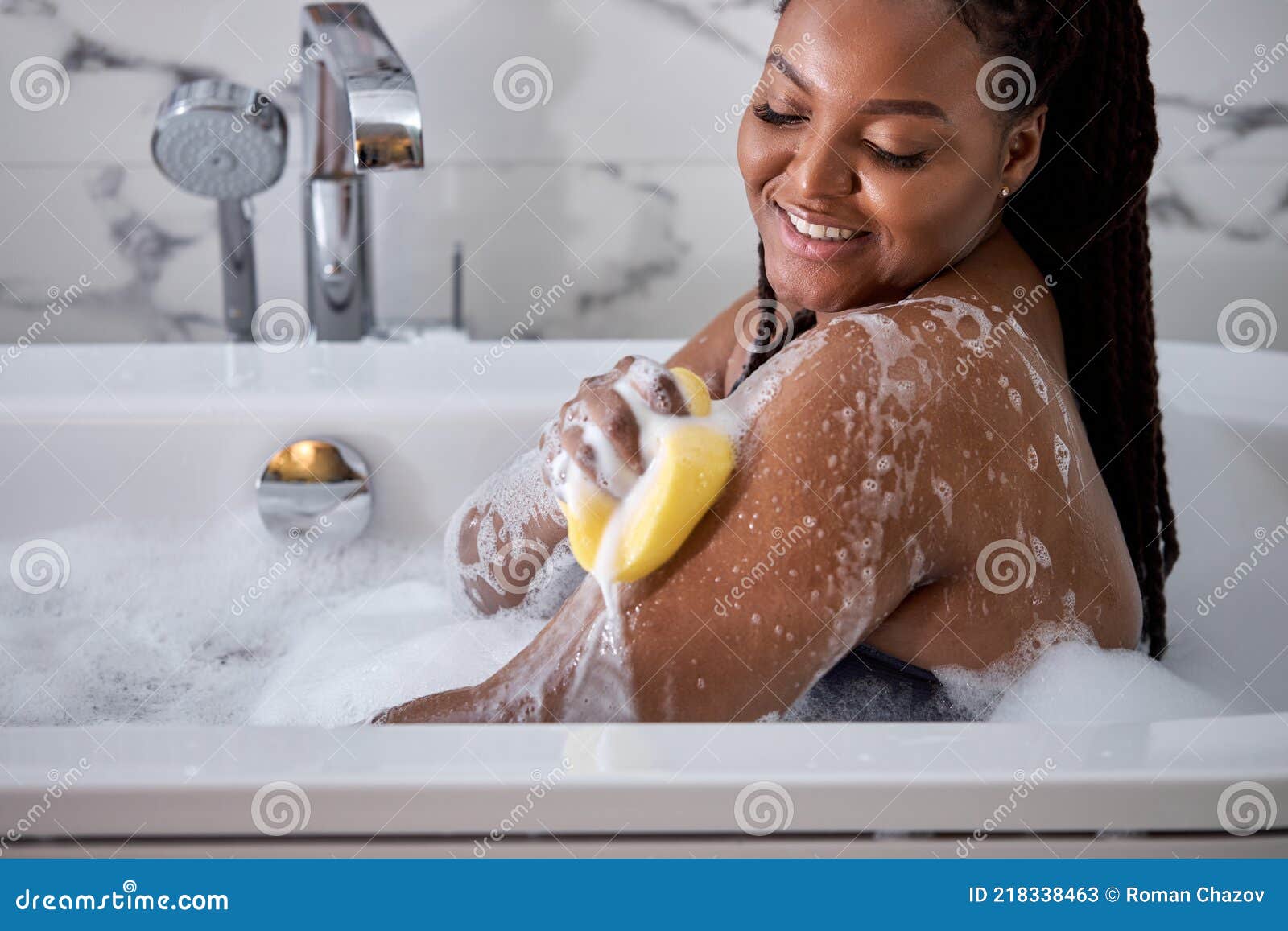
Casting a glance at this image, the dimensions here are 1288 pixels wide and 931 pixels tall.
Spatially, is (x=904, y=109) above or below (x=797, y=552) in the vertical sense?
above

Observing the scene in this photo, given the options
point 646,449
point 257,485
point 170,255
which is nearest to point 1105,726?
point 646,449

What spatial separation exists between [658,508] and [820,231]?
0.76 feet

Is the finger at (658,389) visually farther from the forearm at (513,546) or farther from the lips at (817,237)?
the forearm at (513,546)

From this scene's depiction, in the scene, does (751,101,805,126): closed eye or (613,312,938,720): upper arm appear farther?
(751,101,805,126): closed eye

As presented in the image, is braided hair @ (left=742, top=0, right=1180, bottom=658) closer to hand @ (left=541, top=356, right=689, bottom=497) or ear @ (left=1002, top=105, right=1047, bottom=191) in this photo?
ear @ (left=1002, top=105, right=1047, bottom=191)

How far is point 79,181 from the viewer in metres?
1.64

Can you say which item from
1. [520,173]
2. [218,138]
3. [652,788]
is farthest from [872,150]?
[520,173]

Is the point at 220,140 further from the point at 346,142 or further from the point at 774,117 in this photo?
the point at 774,117

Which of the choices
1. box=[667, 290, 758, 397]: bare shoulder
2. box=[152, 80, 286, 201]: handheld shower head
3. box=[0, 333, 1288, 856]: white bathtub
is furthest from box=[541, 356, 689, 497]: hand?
box=[152, 80, 286, 201]: handheld shower head

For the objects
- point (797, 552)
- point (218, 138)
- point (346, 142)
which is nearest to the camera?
point (797, 552)

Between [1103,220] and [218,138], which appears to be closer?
[1103,220]

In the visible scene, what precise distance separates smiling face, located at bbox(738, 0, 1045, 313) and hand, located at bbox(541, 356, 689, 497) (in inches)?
6.3

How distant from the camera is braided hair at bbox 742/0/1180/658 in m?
0.73

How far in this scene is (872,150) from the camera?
2.37 feet
